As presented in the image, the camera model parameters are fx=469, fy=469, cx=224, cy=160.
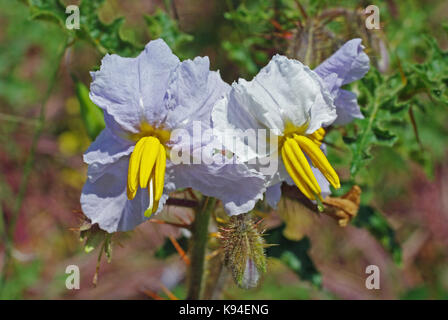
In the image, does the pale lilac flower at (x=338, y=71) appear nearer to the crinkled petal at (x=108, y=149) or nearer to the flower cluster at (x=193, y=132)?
the flower cluster at (x=193, y=132)

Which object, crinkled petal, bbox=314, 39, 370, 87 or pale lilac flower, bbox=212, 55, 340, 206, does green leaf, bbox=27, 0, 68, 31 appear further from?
crinkled petal, bbox=314, 39, 370, 87

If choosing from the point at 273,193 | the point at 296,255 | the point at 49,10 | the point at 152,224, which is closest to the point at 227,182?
the point at 273,193

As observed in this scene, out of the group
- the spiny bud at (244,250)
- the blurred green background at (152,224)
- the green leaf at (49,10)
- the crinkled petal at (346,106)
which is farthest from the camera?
the blurred green background at (152,224)

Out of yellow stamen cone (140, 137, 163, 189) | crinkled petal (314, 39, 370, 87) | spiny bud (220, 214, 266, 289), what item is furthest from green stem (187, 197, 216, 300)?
crinkled petal (314, 39, 370, 87)

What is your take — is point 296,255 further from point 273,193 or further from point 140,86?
point 140,86

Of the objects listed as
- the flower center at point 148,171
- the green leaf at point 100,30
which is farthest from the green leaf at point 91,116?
the flower center at point 148,171

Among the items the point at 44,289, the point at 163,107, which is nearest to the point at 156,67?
the point at 163,107
